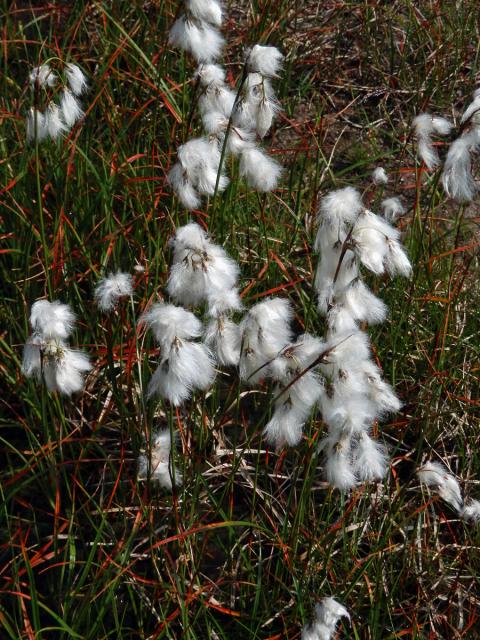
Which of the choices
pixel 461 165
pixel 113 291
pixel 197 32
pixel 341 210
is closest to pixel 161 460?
pixel 113 291

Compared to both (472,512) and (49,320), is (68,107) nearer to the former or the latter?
(49,320)

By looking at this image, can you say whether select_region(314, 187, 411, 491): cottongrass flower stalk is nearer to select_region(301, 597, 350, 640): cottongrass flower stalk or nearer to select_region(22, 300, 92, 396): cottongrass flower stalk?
select_region(301, 597, 350, 640): cottongrass flower stalk

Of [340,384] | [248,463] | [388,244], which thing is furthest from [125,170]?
[340,384]

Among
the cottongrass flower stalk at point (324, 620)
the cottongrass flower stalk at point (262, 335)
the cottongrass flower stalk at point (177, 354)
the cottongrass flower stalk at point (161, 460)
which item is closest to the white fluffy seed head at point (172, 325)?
the cottongrass flower stalk at point (177, 354)

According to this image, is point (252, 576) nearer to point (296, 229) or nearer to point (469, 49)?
point (296, 229)

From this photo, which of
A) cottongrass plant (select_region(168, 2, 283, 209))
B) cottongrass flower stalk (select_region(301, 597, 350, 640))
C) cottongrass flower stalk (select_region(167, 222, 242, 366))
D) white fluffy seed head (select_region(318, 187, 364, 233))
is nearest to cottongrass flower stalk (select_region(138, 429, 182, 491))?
cottongrass flower stalk (select_region(167, 222, 242, 366))

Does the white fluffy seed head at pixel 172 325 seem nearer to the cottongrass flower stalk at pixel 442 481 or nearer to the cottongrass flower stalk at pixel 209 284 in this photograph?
the cottongrass flower stalk at pixel 209 284

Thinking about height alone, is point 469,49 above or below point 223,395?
above
